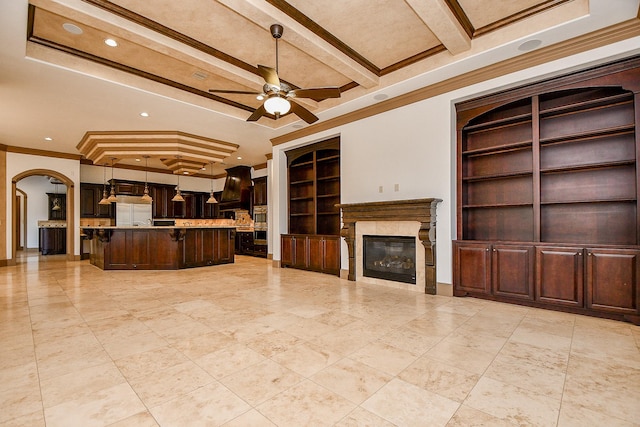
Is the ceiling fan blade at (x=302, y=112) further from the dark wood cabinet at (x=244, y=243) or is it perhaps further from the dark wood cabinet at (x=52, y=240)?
the dark wood cabinet at (x=52, y=240)

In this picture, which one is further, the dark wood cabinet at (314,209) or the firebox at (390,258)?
the dark wood cabinet at (314,209)

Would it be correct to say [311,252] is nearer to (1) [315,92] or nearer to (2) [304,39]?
(1) [315,92]

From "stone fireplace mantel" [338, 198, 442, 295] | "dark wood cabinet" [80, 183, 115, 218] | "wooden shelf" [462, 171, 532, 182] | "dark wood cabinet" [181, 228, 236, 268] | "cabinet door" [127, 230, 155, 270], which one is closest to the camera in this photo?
"wooden shelf" [462, 171, 532, 182]

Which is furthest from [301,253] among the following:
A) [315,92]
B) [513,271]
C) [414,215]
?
[513,271]

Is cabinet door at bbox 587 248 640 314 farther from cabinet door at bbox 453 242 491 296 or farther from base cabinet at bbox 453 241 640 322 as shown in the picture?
cabinet door at bbox 453 242 491 296

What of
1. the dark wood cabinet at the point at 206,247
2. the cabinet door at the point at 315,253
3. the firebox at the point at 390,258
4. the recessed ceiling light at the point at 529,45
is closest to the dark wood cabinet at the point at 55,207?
the dark wood cabinet at the point at 206,247

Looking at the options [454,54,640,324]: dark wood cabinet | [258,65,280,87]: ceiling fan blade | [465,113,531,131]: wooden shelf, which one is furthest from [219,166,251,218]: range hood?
[465,113,531,131]: wooden shelf

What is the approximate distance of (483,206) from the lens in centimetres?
440

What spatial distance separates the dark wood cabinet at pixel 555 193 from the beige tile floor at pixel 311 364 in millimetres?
379

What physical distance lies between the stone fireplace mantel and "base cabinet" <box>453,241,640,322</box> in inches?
13.4

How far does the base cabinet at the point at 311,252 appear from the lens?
6289mm

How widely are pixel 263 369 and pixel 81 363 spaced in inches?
55.8

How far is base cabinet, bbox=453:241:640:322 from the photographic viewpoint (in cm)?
328

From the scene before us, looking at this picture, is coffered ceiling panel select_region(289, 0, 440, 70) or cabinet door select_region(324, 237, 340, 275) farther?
cabinet door select_region(324, 237, 340, 275)
